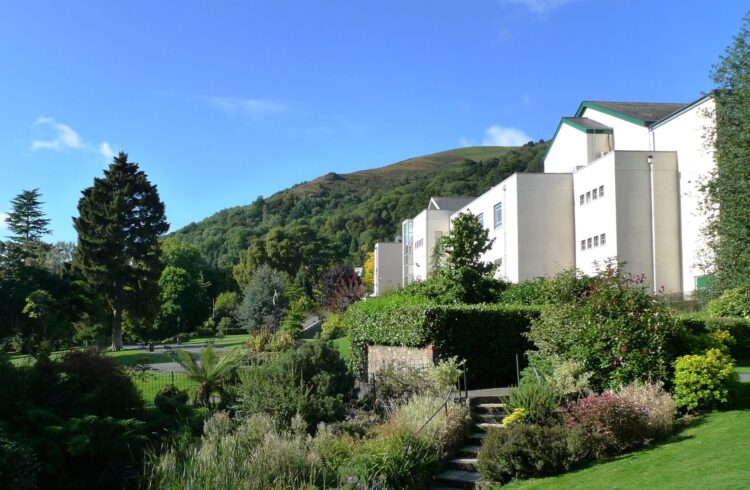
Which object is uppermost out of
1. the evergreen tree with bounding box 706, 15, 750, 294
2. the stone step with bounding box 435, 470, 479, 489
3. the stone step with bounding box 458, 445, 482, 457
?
the evergreen tree with bounding box 706, 15, 750, 294

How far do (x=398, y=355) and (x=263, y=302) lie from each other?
1455 inches

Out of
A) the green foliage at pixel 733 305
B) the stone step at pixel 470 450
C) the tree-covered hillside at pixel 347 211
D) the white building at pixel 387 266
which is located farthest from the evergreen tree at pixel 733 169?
the tree-covered hillside at pixel 347 211

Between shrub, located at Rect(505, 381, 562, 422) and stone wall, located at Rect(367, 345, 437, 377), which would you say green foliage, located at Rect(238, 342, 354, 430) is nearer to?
stone wall, located at Rect(367, 345, 437, 377)

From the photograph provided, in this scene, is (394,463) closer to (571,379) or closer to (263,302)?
(571,379)

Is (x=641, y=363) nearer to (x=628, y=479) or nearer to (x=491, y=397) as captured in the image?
(x=491, y=397)

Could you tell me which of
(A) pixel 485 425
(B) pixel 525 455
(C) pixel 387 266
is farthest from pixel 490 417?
(C) pixel 387 266

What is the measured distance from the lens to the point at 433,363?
15.9 m

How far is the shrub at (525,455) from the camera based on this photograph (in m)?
10.2

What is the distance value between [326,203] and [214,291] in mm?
75142

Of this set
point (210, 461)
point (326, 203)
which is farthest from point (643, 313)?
point (326, 203)

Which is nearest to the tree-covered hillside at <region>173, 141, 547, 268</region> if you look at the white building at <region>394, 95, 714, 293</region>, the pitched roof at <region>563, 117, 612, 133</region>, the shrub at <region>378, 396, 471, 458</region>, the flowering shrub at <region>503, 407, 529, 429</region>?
the pitched roof at <region>563, 117, 612, 133</region>

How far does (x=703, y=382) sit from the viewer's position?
11.8 m

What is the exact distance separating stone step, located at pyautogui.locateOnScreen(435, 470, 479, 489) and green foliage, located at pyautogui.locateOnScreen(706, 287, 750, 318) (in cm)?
1255

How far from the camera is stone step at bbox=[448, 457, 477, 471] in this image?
11289 mm
